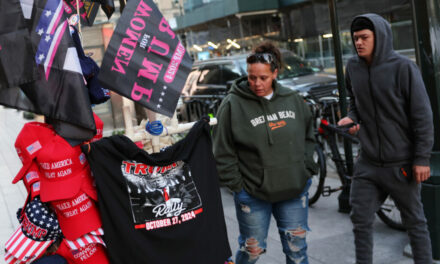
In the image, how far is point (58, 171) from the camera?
255 centimetres

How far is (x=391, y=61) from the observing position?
3.44 metres

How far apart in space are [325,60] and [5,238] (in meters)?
16.8

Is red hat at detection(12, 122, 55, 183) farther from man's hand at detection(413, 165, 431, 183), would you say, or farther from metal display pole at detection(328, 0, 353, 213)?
metal display pole at detection(328, 0, 353, 213)

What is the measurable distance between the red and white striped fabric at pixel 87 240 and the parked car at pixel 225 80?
705cm

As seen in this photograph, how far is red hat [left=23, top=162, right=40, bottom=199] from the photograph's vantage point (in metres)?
2.60

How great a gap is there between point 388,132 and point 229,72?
334 inches

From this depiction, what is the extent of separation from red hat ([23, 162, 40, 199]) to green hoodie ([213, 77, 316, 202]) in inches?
48.7

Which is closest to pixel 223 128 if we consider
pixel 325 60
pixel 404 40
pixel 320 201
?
pixel 320 201

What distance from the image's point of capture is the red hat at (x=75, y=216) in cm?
260

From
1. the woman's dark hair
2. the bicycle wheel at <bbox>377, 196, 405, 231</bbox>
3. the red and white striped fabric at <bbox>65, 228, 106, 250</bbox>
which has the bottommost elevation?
the bicycle wheel at <bbox>377, 196, 405, 231</bbox>

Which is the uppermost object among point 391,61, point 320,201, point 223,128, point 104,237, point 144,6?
point 144,6

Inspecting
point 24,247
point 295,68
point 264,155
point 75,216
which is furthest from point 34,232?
point 295,68

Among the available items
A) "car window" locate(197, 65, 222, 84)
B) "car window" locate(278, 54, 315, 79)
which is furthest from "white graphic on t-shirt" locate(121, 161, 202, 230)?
"car window" locate(197, 65, 222, 84)

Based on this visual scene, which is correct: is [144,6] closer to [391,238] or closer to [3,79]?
[3,79]
